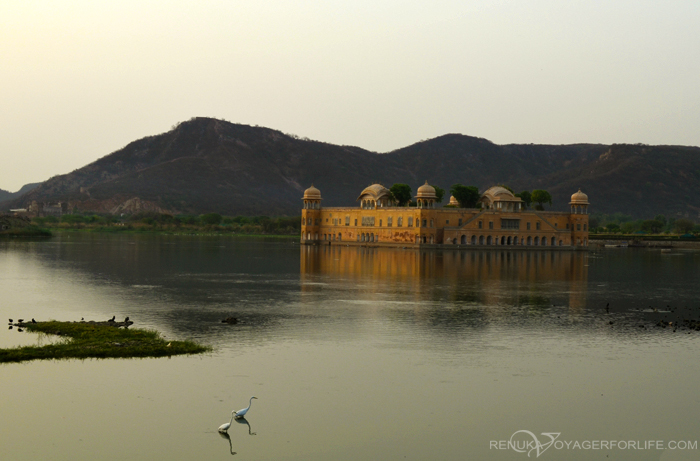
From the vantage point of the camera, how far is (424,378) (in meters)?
22.3

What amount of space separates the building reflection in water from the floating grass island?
1629cm

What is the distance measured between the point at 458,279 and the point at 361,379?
32.9 meters

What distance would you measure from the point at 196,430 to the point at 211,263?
51493mm

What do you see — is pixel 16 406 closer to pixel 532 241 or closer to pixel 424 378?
pixel 424 378

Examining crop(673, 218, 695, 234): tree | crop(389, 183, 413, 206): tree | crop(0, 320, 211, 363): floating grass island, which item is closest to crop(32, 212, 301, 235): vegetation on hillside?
crop(389, 183, 413, 206): tree

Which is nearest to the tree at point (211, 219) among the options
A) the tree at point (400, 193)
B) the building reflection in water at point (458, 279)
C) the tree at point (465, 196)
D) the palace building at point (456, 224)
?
the palace building at point (456, 224)

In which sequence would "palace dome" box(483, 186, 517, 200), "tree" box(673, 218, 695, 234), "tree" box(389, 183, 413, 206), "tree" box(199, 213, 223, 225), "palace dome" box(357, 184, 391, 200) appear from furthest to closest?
1. "tree" box(199, 213, 223, 225)
2. "tree" box(673, 218, 695, 234)
3. "tree" box(389, 183, 413, 206)
4. "palace dome" box(357, 184, 391, 200)
5. "palace dome" box(483, 186, 517, 200)

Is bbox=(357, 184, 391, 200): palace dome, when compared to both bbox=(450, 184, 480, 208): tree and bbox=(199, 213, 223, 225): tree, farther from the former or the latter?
bbox=(199, 213, 223, 225): tree

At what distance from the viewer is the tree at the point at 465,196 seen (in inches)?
4729

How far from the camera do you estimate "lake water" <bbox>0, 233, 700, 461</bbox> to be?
17.2m

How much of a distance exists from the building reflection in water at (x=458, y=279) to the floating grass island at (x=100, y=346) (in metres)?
16.3

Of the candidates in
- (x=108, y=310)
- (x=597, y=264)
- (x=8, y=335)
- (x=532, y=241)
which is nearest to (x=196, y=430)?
(x=8, y=335)

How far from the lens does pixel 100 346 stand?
25125mm

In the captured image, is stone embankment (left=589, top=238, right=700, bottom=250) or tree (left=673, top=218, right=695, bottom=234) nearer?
stone embankment (left=589, top=238, right=700, bottom=250)
